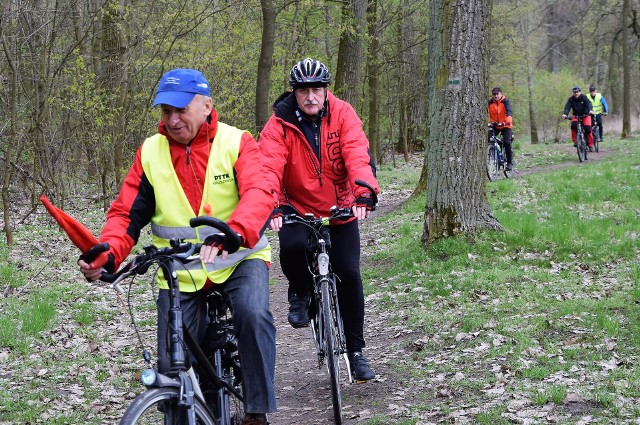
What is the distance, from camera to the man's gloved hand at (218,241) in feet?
11.6

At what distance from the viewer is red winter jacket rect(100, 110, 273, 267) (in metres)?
3.93

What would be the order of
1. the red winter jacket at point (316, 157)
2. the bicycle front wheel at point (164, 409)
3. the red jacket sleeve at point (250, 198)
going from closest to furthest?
1. the bicycle front wheel at point (164, 409)
2. the red jacket sleeve at point (250, 198)
3. the red winter jacket at point (316, 157)

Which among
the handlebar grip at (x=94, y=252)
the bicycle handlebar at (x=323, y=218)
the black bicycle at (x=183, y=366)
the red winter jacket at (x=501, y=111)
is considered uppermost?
the red winter jacket at (x=501, y=111)

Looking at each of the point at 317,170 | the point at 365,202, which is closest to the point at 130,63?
the point at 317,170

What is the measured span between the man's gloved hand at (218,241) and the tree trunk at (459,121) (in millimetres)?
6683

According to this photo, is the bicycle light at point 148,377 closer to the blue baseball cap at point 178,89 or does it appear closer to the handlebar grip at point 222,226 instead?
the handlebar grip at point 222,226

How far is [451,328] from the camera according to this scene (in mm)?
7535

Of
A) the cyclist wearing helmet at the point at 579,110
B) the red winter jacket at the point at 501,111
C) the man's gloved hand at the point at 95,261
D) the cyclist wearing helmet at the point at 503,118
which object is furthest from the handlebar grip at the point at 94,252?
the cyclist wearing helmet at the point at 579,110

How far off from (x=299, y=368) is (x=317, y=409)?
4.09ft

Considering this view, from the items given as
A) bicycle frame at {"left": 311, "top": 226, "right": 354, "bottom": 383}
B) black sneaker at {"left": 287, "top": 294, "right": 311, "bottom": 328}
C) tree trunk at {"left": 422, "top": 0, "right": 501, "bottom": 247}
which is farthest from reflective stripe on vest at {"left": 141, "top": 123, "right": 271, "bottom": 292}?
tree trunk at {"left": 422, "top": 0, "right": 501, "bottom": 247}

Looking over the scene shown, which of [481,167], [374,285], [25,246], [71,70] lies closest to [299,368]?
[374,285]

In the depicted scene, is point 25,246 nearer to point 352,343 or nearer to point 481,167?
point 481,167

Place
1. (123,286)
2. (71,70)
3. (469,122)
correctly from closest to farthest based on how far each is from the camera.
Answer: (469,122) < (123,286) < (71,70)

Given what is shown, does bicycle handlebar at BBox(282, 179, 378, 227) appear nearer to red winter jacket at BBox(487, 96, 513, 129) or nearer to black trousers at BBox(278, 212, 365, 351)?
black trousers at BBox(278, 212, 365, 351)
